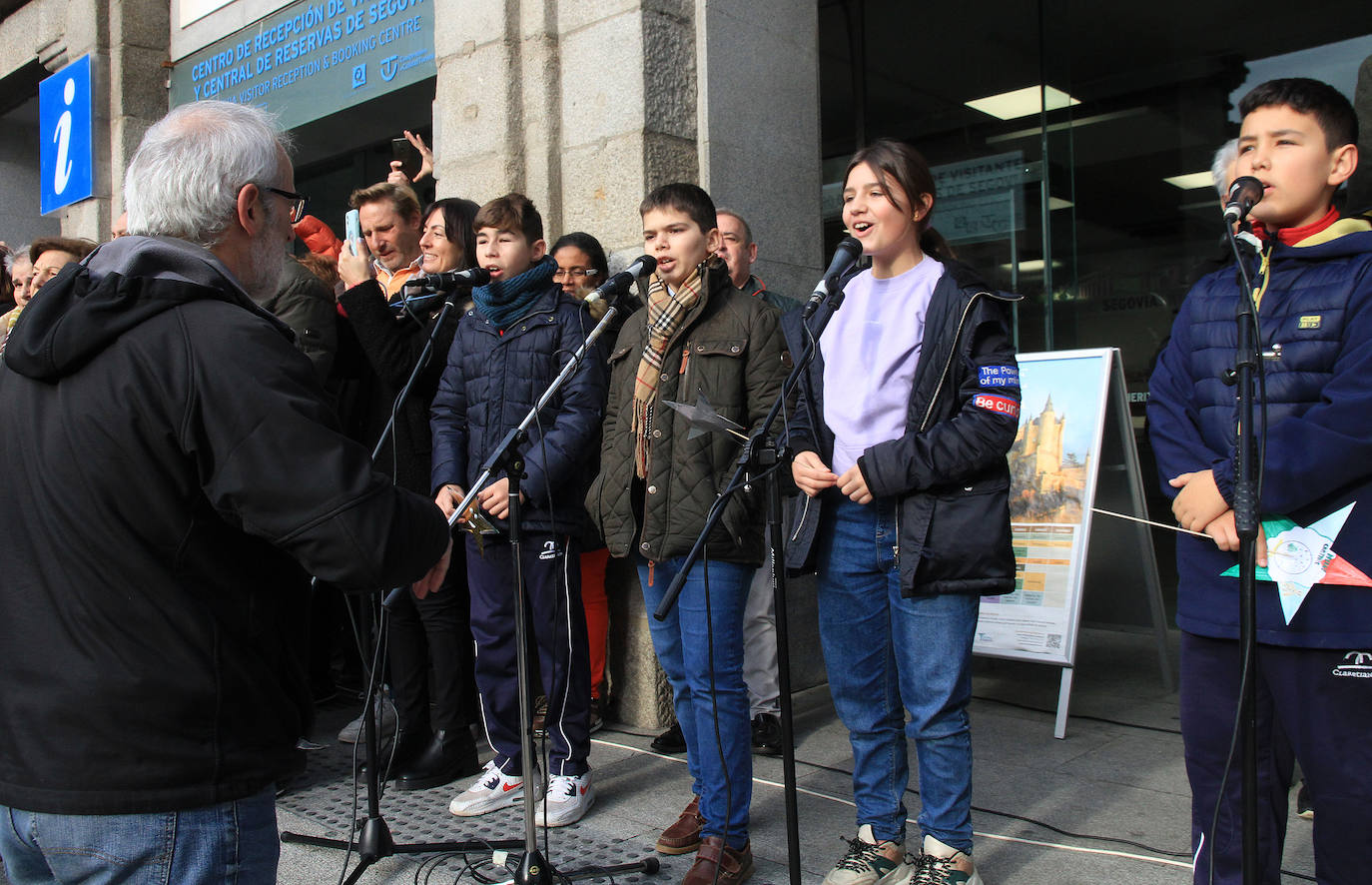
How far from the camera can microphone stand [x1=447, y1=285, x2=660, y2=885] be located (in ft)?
9.35

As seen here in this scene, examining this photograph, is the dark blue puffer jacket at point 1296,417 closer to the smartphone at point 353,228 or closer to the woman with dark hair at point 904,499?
the woman with dark hair at point 904,499

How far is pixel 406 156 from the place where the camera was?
5781 millimetres

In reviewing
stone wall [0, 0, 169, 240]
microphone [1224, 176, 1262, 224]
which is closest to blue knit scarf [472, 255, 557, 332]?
microphone [1224, 176, 1262, 224]

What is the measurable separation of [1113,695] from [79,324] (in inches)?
188

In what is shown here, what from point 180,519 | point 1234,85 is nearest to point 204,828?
point 180,519

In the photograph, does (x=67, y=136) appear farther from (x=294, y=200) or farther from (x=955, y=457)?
(x=955, y=457)

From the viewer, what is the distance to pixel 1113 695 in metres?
5.14

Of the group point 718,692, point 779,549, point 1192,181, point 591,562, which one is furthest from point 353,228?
point 1192,181

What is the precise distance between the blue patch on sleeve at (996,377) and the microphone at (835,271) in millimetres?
459

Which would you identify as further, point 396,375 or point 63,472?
point 396,375

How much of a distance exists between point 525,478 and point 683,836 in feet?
4.30

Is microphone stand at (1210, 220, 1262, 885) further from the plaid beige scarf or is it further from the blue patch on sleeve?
the plaid beige scarf

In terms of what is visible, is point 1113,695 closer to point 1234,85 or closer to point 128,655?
point 1234,85

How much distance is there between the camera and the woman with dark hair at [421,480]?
4.22m
